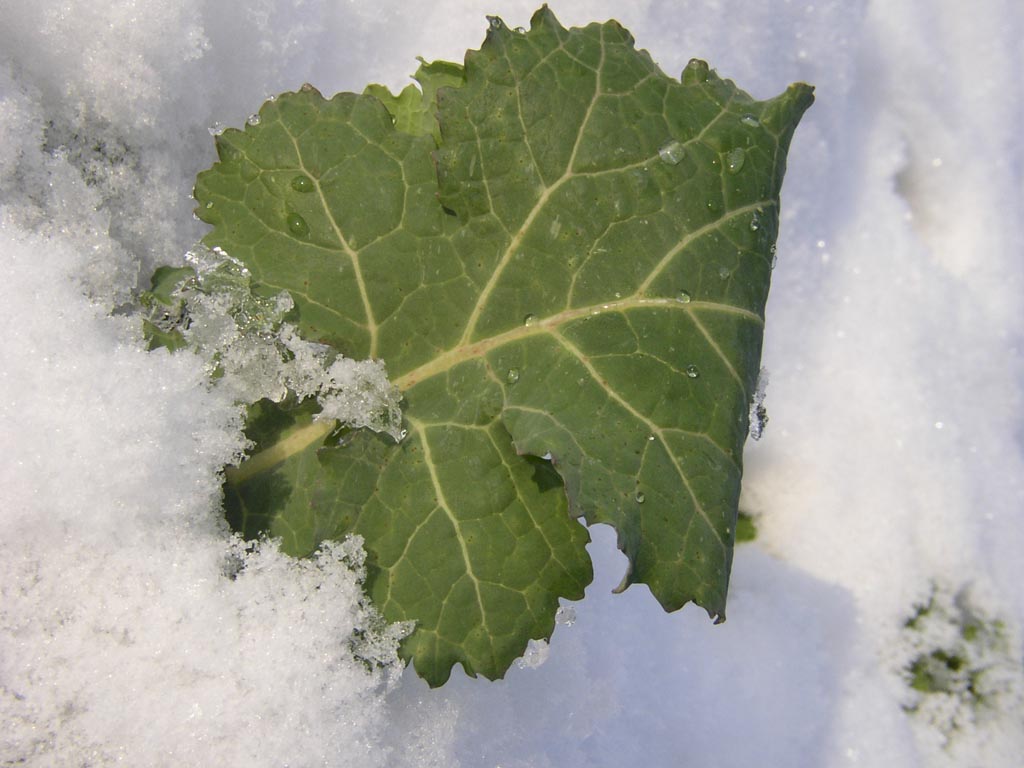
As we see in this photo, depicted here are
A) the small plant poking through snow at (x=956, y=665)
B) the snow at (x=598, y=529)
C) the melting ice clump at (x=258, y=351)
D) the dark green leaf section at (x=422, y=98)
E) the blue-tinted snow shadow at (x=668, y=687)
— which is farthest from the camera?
the small plant poking through snow at (x=956, y=665)

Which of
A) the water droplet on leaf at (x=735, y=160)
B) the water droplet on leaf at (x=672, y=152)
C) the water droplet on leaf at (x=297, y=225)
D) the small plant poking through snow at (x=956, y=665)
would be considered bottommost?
the water droplet on leaf at (x=297, y=225)

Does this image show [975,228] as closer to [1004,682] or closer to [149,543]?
[1004,682]

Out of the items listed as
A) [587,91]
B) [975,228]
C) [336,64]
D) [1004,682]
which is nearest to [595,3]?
[336,64]

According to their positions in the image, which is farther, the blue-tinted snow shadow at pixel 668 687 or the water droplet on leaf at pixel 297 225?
the blue-tinted snow shadow at pixel 668 687

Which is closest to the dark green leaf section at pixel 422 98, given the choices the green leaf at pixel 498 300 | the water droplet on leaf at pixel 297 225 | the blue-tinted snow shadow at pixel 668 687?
the green leaf at pixel 498 300

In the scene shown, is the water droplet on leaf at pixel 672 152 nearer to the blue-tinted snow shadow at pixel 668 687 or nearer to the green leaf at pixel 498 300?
the green leaf at pixel 498 300

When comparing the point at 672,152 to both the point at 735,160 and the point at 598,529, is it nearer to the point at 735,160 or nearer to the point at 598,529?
the point at 735,160
